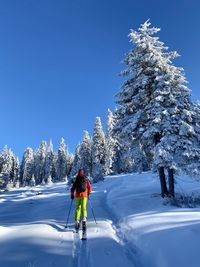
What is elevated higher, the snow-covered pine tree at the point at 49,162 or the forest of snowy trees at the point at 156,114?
the snow-covered pine tree at the point at 49,162

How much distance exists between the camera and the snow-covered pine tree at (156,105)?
1777 centimetres

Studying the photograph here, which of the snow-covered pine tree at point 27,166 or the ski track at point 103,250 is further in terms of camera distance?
the snow-covered pine tree at point 27,166

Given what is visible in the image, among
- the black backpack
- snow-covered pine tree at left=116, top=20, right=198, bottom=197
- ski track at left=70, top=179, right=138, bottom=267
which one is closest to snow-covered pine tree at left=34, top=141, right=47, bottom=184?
snow-covered pine tree at left=116, top=20, right=198, bottom=197

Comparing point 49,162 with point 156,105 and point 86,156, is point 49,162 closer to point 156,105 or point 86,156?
point 86,156

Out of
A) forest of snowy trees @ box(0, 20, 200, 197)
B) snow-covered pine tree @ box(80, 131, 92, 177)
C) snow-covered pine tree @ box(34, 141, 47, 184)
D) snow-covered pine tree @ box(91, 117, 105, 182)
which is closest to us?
forest of snowy trees @ box(0, 20, 200, 197)

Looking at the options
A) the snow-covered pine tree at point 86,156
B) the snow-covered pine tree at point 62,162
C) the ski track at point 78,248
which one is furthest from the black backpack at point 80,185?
the snow-covered pine tree at point 62,162

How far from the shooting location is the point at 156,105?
1870cm

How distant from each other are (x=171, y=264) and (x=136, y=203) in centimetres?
1004

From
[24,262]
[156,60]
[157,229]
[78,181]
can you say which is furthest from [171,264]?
[156,60]

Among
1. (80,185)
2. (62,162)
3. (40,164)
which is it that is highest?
(40,164)

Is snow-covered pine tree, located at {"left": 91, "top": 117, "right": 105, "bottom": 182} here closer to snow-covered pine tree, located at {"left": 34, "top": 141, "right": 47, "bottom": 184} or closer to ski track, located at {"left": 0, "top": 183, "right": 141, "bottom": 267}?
snow-covered pine tree, located at {"left": 34, "top": 141, "right": 47, "bottom": 184}

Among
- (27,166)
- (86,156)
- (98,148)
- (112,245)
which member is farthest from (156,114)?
(27,166)

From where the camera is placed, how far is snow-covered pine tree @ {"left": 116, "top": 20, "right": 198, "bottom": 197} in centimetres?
1777

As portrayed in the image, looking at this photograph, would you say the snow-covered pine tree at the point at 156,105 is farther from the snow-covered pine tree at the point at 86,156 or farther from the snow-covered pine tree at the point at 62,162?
the snow-covered pine tree at the point at 62,162
